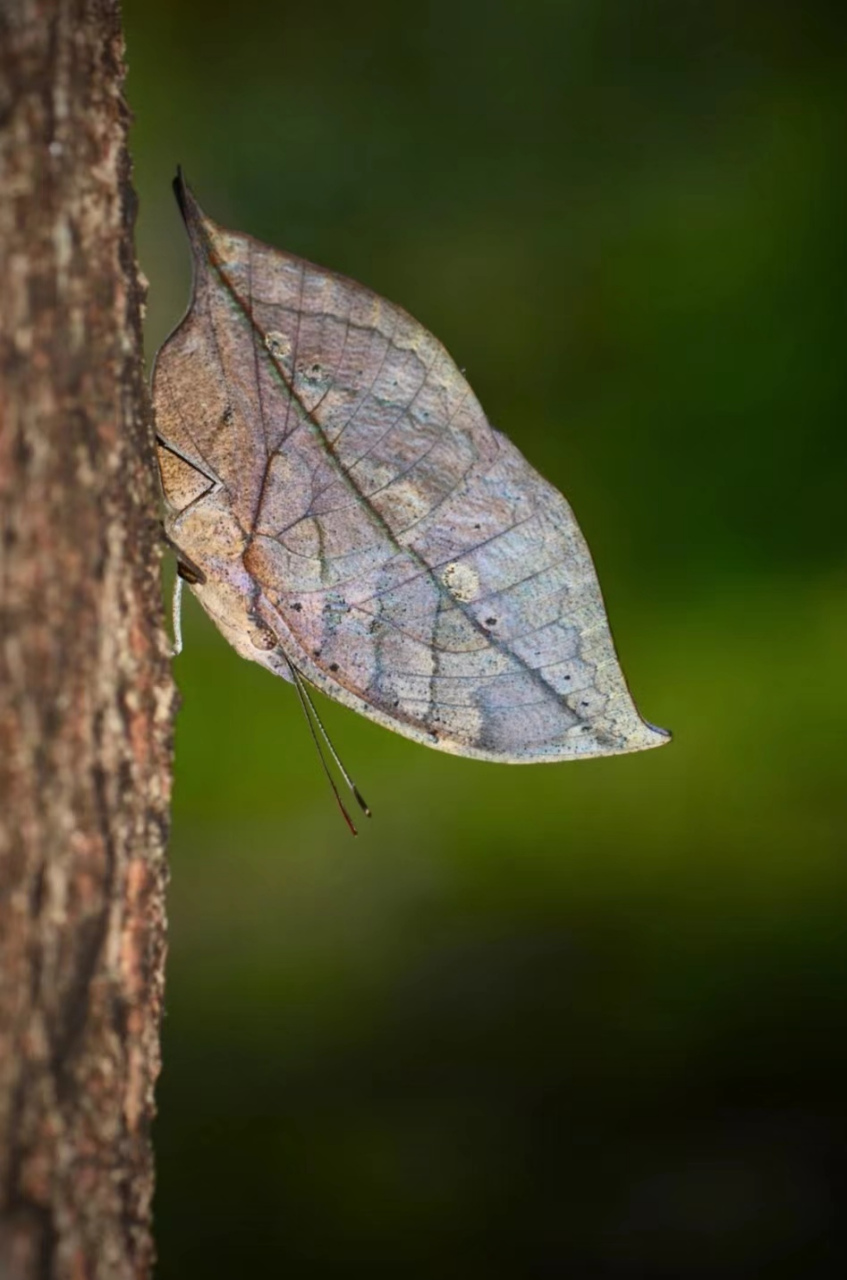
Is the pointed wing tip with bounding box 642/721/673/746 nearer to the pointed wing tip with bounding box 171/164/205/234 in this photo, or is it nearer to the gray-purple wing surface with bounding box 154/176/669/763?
the gray-purple wing surface with bounding box 154/176/669/763

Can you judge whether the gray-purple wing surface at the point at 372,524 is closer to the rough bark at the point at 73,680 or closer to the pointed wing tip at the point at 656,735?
the pointed wing tip at the point at 656,735

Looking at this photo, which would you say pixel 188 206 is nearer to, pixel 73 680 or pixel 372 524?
pixel 372 524

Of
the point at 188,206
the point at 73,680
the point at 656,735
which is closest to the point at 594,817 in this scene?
the point at 656,735

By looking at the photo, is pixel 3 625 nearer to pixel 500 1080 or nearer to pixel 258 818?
pixel 258 818

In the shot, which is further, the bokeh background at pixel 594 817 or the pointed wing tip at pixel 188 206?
the bokeh background at pixel 594 817

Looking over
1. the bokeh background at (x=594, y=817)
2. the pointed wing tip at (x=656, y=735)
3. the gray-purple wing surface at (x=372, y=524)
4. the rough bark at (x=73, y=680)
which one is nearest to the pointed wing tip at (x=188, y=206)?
the gray-purple wing surface at (x=372, y=524)
